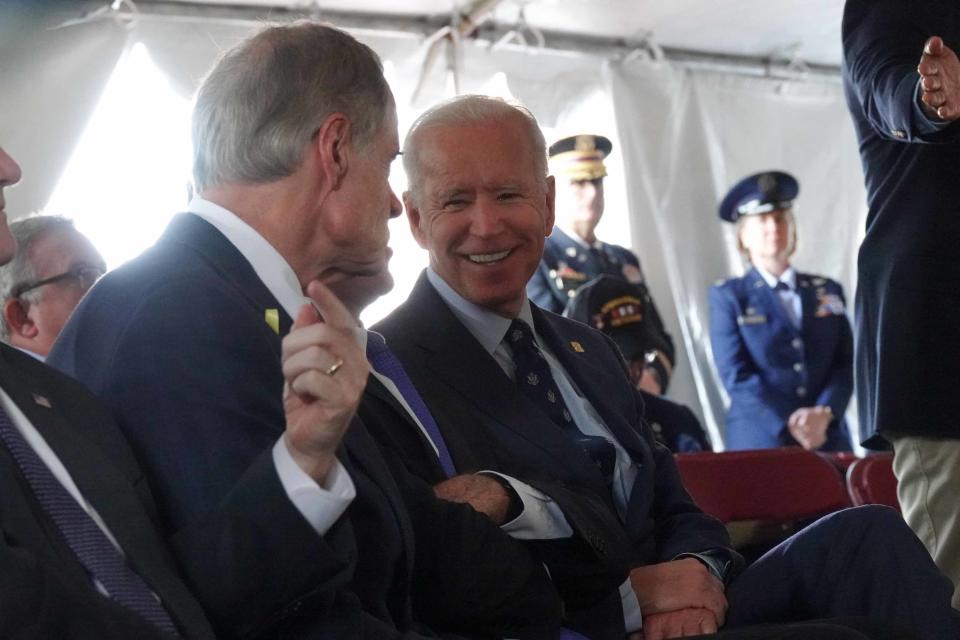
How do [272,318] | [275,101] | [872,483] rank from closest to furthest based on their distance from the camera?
1. [272,318]
2. [275,101]
3. [872,483]

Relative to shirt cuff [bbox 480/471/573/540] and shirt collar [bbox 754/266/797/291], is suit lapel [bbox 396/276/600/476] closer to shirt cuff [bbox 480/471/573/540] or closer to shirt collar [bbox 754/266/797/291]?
shirt cuff [bbox 480/471/573/540]

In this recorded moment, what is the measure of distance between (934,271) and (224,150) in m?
1.42

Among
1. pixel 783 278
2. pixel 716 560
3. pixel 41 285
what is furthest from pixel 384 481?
pixel 783 278

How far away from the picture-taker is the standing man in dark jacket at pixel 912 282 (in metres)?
2.44

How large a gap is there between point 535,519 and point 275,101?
66 cm

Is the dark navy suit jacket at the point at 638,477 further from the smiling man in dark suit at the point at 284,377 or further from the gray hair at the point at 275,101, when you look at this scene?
the gray hair at the point at 275,101

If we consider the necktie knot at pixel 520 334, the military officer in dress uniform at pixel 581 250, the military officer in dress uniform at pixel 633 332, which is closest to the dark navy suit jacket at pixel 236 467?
the necktie knot at pixel 520 334

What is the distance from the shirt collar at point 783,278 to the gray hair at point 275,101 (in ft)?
14.5

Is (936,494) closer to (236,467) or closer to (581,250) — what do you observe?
(236,467)

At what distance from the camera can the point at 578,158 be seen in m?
5.36

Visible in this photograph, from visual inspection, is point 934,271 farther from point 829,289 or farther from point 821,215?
point 821,215

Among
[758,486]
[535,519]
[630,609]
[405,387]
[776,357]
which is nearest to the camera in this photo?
[535,519]

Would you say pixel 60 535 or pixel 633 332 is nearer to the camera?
pixel 60 535

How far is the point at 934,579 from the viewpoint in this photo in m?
1.86
